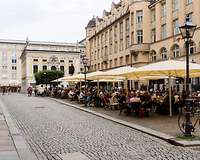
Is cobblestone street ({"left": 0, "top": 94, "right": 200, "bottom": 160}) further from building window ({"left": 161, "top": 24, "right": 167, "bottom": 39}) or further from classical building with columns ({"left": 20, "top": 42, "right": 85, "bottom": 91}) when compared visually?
classical building with columns ({"left": 20, "top": 42, "right": 85, "bottom": 91})

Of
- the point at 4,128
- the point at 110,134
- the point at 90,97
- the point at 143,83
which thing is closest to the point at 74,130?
the point at 110,134

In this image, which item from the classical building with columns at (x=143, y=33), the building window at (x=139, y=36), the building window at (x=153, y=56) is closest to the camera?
the classical building with columns at (x=143, y=33)

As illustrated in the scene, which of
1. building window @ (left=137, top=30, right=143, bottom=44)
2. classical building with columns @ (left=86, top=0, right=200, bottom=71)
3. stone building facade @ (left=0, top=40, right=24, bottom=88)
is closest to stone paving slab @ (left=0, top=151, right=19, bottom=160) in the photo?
classical building with columns @ (left=86, top=0, right=200, bottom=71)

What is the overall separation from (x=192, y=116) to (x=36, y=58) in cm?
8892

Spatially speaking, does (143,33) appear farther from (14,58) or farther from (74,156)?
(14,58)

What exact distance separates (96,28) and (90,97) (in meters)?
56.9

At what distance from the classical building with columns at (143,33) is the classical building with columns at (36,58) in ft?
80.2

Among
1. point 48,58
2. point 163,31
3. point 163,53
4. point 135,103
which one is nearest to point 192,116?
point 135,103

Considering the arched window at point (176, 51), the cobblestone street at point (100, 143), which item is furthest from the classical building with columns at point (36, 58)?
the cobblestone street at point (100, 143)

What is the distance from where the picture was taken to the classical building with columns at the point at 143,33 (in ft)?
144

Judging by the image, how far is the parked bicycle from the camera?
1299 centimetres

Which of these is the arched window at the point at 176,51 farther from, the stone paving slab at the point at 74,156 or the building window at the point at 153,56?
the stone paving slab at the point at 74,156

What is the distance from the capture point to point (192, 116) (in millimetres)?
17531

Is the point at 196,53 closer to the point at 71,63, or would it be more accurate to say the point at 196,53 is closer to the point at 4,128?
the point at 4,128
